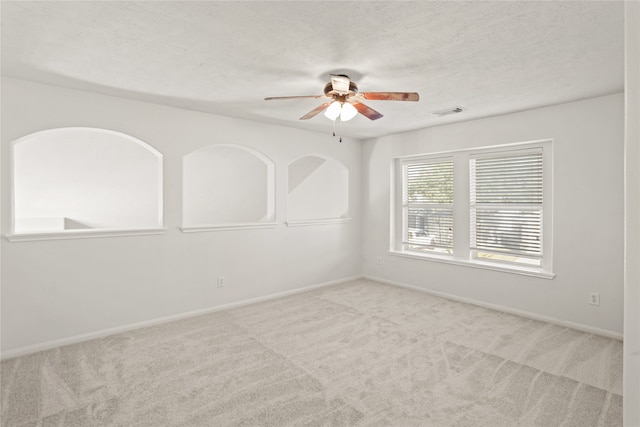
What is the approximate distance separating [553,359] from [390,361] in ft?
4.61

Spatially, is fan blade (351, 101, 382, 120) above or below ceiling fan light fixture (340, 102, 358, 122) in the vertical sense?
above

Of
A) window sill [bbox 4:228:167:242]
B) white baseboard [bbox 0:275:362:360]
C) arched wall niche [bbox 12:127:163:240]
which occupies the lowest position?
white baseboard [bbox 0:275:362:360]

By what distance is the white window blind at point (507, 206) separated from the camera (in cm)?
406

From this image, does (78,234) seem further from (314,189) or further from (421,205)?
(421,205)

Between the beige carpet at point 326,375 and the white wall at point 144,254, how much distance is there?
12.2 inches

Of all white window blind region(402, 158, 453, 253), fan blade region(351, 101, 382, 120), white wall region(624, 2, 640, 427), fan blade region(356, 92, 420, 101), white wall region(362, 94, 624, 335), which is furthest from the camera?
white window blind region(402, 158, 453, 253)

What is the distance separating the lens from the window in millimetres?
4039

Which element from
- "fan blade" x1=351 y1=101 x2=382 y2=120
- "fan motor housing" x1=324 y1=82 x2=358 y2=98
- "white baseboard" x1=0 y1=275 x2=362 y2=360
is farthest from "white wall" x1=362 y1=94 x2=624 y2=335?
"white baseboard" x1=0 y1=275 x2=362 y2=360

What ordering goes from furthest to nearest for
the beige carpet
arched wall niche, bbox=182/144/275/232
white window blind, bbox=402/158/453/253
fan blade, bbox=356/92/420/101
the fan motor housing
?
arched wall niche, bbox=182/144/275/232 < white window blind, bbox=402/158/453/253 < the fan motor housing < fan blade, bbox=356/92/420/101 < the beige carpet

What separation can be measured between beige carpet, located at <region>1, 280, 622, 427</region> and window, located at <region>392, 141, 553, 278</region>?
2.95ft

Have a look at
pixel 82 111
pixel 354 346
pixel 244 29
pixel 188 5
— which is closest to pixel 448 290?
pixel 354 346

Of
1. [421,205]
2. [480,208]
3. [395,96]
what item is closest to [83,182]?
[395,96]

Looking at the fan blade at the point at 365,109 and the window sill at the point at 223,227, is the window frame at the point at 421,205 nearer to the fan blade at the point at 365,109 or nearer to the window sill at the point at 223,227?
the window sill at the point at 223,227

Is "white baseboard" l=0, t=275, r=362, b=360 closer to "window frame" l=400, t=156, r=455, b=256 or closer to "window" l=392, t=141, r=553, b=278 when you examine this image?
"window frame" l=400, t=156, r=455, b=256
